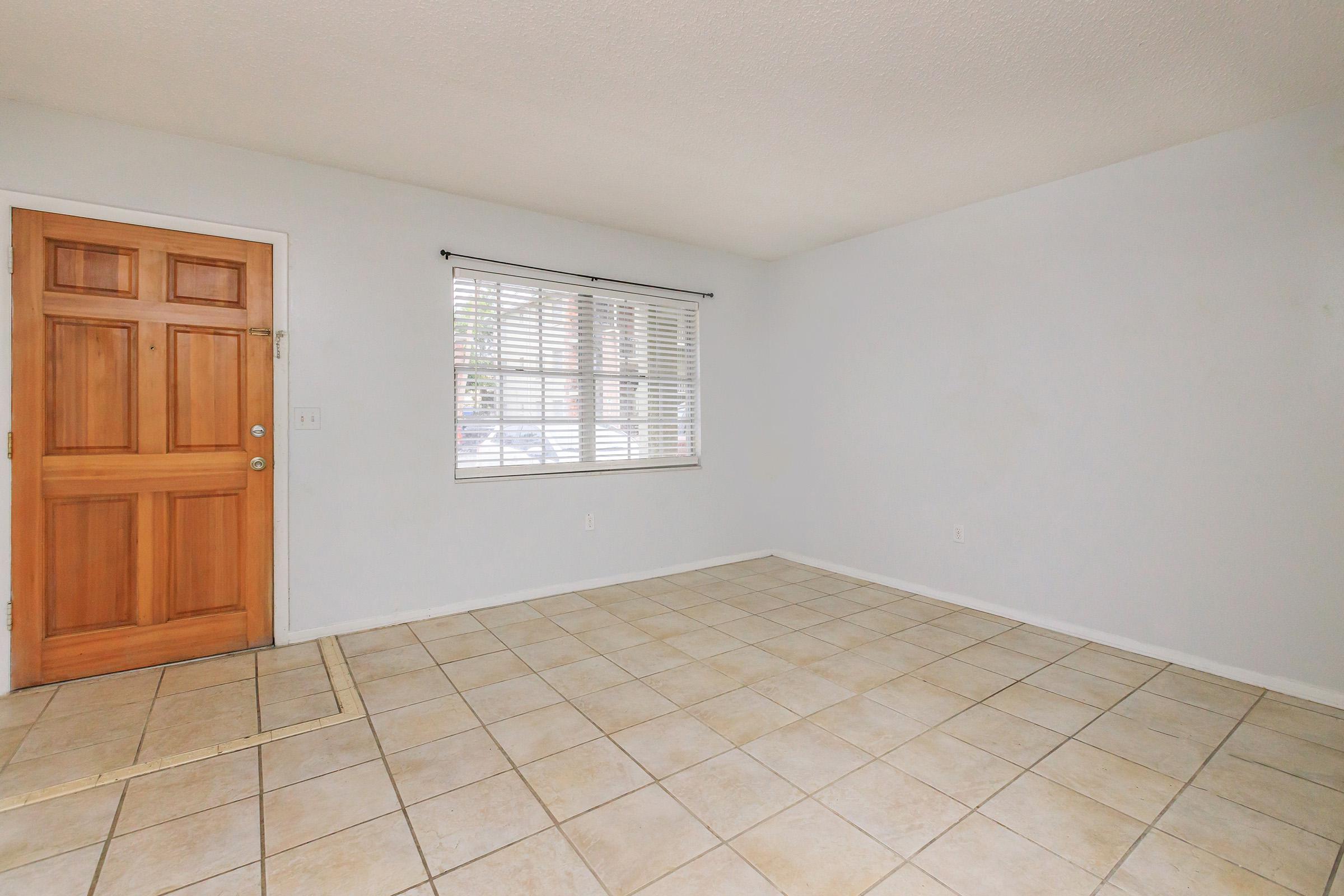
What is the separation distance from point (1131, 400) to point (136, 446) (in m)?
4.92

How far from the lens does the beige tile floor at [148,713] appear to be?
6.97 feet

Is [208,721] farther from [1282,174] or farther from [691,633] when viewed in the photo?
[1282,174]

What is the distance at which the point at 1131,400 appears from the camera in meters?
3.16

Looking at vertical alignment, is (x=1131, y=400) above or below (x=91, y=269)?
below

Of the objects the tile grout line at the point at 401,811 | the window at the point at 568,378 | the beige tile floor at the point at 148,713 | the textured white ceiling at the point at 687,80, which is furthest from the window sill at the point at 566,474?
the textured white ceiling at the point at 687,80

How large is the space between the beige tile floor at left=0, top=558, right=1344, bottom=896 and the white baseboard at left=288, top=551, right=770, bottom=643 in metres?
0.33

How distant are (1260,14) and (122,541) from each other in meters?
4.96

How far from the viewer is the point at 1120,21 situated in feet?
6.78

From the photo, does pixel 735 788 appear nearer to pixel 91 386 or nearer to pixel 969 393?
pixel 969 393

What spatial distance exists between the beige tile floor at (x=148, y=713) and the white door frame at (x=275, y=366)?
33 cm

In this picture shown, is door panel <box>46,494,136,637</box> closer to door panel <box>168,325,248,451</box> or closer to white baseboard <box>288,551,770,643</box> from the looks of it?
door panel <box>168,325,248,451</box>

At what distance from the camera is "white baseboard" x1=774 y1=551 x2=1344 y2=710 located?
265 cm

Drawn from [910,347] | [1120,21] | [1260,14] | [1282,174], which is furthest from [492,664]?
[1282,174]

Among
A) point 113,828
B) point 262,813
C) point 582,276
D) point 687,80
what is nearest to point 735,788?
point 262,813
